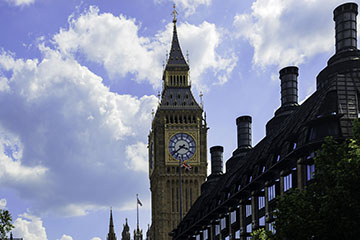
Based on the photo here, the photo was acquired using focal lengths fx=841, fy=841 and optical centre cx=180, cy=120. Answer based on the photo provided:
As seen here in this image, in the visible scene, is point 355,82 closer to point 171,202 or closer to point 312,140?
point 312,140

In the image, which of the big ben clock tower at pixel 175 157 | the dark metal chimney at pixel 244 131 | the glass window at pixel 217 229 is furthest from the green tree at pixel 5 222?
the big ben clock tower at pixel 175 157

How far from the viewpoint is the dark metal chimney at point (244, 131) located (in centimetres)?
12503

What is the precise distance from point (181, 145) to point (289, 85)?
69.6 metres

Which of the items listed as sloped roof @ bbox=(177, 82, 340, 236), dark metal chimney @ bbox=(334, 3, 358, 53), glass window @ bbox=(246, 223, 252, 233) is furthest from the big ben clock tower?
dark metal chimney @ bbox=(334, 3, 358, 53)

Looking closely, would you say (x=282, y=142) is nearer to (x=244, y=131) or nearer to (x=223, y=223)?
(x=223, y=223)

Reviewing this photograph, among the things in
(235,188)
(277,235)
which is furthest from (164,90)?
(277,235)

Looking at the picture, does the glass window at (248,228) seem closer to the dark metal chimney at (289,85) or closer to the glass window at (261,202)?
the glass window at (261,202)

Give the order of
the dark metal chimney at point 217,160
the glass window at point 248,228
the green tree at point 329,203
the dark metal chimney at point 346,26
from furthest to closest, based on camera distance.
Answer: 1. the dark metal chimney at point 217,160
2. the glass window at point 248,228
3. the dark metal chimney at point 346,26
4. the green tree at point 329,203

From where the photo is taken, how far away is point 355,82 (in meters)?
68.8

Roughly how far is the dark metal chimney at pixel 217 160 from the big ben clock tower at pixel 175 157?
12756 mm

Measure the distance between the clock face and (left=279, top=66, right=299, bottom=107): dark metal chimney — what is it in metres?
67.1

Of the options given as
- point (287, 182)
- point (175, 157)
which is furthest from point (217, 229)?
point (175, 157)

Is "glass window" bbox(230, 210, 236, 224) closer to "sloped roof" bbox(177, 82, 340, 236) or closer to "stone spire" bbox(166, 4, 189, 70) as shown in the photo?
"sloped roof" bbox(177, 82, 340, 236)

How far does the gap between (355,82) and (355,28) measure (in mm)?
9559
